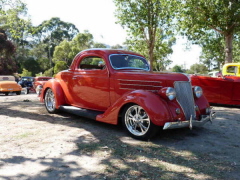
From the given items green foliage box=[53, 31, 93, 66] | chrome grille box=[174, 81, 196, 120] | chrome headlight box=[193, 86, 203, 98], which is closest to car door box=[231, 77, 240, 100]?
chrome headlight box=[193, 86, 203, 98]

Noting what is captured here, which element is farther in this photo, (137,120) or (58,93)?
(58,93)

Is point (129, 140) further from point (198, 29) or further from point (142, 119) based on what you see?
point (198, 29)

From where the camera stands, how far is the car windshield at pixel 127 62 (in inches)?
208

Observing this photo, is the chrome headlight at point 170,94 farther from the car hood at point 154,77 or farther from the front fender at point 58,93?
the front fender at point 58,93

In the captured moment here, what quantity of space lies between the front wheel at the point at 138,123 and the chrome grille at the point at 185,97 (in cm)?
69

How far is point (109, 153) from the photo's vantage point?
353cm

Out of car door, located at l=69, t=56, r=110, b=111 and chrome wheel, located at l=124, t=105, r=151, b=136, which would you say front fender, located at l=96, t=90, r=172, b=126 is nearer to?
chrome wheel, located at l=124, t=105, r=151, b=136

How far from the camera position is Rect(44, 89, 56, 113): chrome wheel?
21.9 feet

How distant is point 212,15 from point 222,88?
6.81 meters

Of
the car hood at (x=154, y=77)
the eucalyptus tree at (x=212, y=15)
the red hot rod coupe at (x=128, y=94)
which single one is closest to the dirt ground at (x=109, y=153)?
the red hot rod coupe at (x=128, y=94)

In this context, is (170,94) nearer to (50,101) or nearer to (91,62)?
(91,62)

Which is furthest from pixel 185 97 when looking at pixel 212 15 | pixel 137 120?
pixel 212 15

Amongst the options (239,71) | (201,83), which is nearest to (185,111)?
(201,83)

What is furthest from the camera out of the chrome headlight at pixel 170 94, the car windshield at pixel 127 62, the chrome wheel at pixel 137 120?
the car windshield at pixel 127 62
